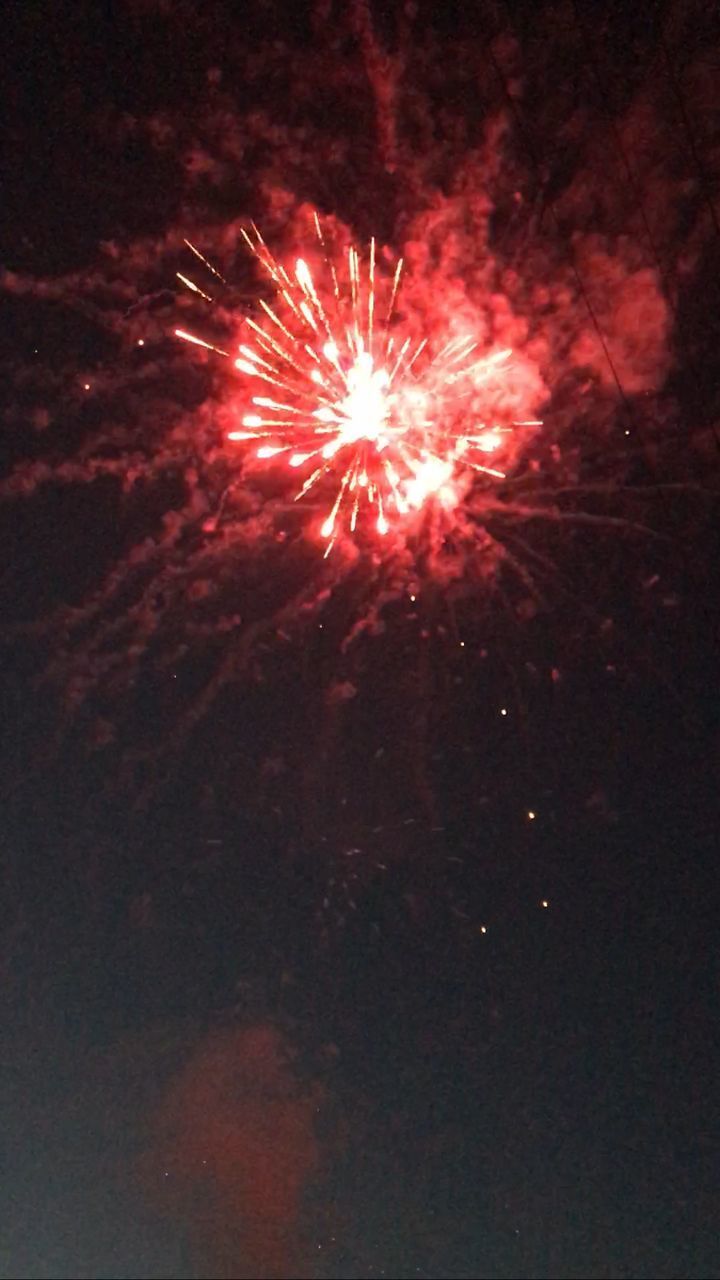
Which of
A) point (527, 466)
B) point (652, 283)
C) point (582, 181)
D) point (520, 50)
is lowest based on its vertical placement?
point (527, 466)

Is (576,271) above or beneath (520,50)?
beneath

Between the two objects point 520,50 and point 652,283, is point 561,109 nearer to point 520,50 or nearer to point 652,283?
point 520,50

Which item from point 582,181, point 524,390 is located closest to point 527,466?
point 524,390

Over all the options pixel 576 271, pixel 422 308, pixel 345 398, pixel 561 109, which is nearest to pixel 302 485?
pixel 345 398

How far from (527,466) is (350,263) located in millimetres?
1224

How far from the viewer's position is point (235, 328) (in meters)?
6.80

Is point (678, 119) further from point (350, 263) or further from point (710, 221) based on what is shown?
point (350, 263)

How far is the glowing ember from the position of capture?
265 inches

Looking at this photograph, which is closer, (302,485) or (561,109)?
(561,109)

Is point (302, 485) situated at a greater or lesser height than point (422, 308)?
lesser

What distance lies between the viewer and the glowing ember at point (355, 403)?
22.1 ft

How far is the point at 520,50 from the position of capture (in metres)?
6.54

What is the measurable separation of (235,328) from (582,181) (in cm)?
168

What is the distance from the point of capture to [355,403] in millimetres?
6840
